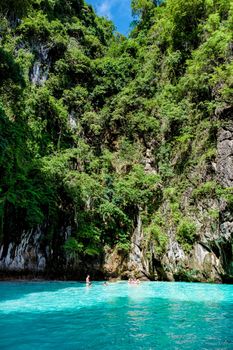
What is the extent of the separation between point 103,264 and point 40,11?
18.4 metres

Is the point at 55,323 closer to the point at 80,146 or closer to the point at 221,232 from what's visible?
the point at 221,232

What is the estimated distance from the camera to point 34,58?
22.3 m

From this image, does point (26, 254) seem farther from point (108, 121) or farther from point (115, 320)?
point (108, 121)

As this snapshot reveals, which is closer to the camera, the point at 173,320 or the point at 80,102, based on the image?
the point at 173,320

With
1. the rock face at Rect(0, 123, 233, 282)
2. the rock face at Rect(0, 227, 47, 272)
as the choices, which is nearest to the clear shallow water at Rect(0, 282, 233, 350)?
the rock face at Rect(0, 123, 233, 282)

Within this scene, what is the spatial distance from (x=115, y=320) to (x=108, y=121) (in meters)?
17.6

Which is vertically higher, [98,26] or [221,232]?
[98,26]

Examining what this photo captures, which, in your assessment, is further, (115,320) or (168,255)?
(168,255)

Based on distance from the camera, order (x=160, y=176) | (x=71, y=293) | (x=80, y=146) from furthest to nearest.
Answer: (x=80, y=146), (x=160, y=176), (x=71, y=293)

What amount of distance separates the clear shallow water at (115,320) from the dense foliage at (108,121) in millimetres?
5720

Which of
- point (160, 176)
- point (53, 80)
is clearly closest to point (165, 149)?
point (160, 176)

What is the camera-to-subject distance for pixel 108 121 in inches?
931

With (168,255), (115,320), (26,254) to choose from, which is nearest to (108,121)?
(168,255)

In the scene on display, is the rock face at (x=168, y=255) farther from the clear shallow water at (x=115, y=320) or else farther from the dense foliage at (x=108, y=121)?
the clear shallow water at (x=115, y=320)
